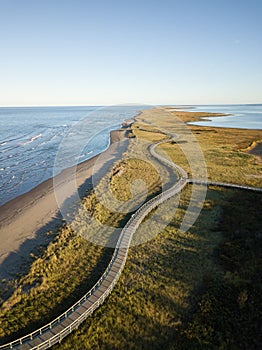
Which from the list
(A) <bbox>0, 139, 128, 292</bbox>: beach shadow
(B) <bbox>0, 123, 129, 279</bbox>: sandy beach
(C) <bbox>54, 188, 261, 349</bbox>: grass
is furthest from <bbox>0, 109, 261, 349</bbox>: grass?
(B) <bbox>0, 123, 129, 279</bbox>: sandy beach

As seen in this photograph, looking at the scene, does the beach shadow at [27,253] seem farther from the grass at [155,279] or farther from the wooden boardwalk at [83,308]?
the wooden boardwalk at [83,308]

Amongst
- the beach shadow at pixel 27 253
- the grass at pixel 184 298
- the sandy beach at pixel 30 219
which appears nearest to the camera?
the grass at pixel 184 298

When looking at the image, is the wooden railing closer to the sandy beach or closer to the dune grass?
the sandy beach

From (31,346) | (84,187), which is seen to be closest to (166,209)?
(84,187)

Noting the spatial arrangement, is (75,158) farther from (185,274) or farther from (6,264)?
(185,274)

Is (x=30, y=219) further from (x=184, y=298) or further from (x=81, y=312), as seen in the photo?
(x=184, y=298)

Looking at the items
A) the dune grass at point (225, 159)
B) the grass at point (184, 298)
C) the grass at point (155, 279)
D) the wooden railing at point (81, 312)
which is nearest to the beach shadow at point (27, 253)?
the grass at point (155, 279)
